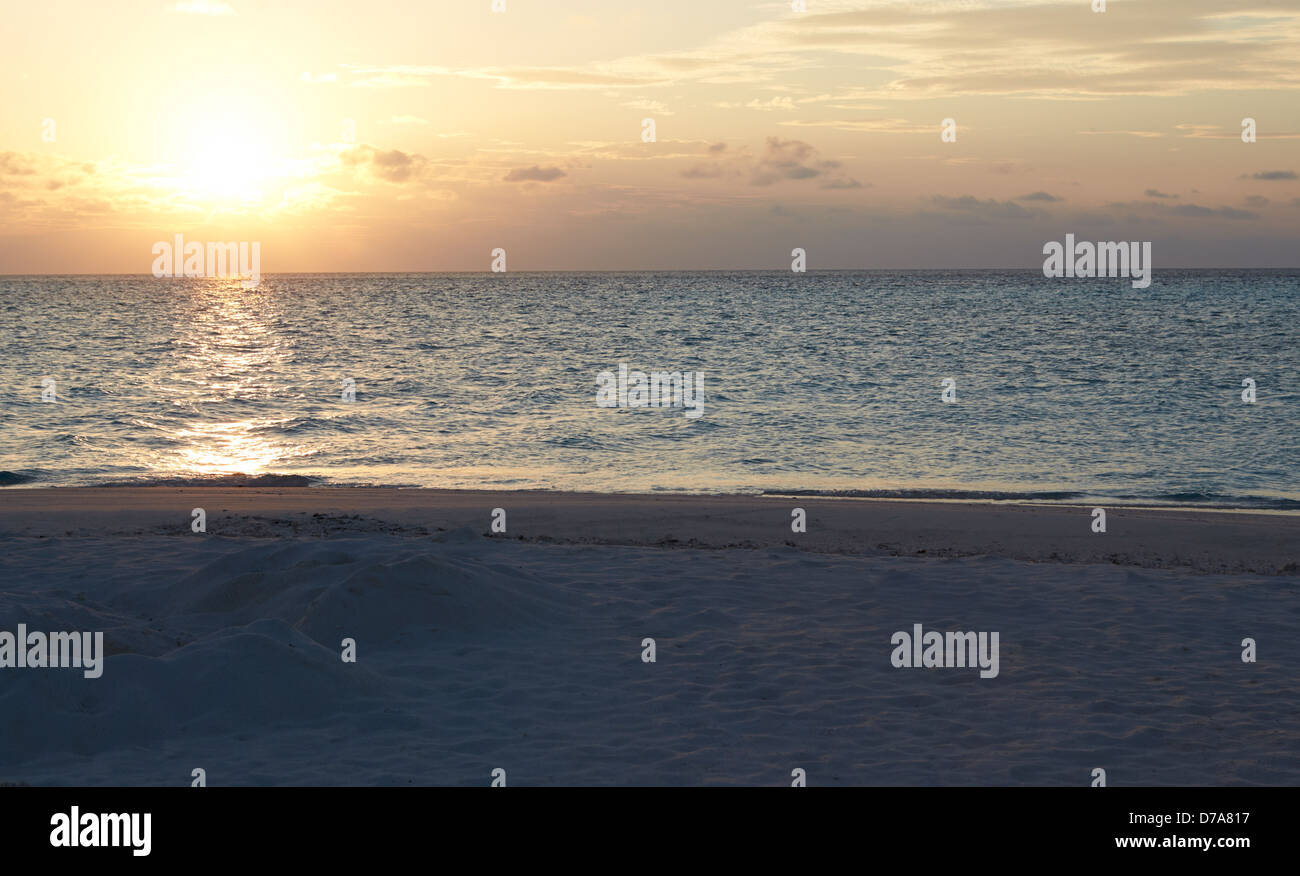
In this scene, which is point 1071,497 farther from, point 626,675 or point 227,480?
point 227,480

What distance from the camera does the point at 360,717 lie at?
26.8ft

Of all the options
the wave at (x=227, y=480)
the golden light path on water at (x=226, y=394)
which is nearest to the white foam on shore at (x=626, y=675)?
the wave at (x=227, y=480)

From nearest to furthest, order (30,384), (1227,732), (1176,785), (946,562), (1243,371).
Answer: (1176,785)
(1227,732)
(946,562)
(30,384)
(1243,371)

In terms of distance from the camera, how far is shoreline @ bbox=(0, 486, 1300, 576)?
15055 mm

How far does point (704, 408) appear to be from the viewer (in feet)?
115

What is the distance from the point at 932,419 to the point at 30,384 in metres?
33.9

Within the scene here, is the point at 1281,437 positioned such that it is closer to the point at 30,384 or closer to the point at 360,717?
the point at 360,717

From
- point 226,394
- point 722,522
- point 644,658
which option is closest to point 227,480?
point 722,522

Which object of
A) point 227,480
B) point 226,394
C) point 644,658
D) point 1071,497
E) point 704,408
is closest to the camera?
point 644,658

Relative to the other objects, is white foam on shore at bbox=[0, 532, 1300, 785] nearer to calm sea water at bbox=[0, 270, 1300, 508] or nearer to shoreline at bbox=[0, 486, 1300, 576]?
shoreline at bbox=[0, 486, 1300, 576]

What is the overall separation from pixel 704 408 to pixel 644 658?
2550 cm

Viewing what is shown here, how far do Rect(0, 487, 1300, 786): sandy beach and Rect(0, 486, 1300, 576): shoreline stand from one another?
14 centimetres

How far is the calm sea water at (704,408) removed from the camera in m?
24.0
